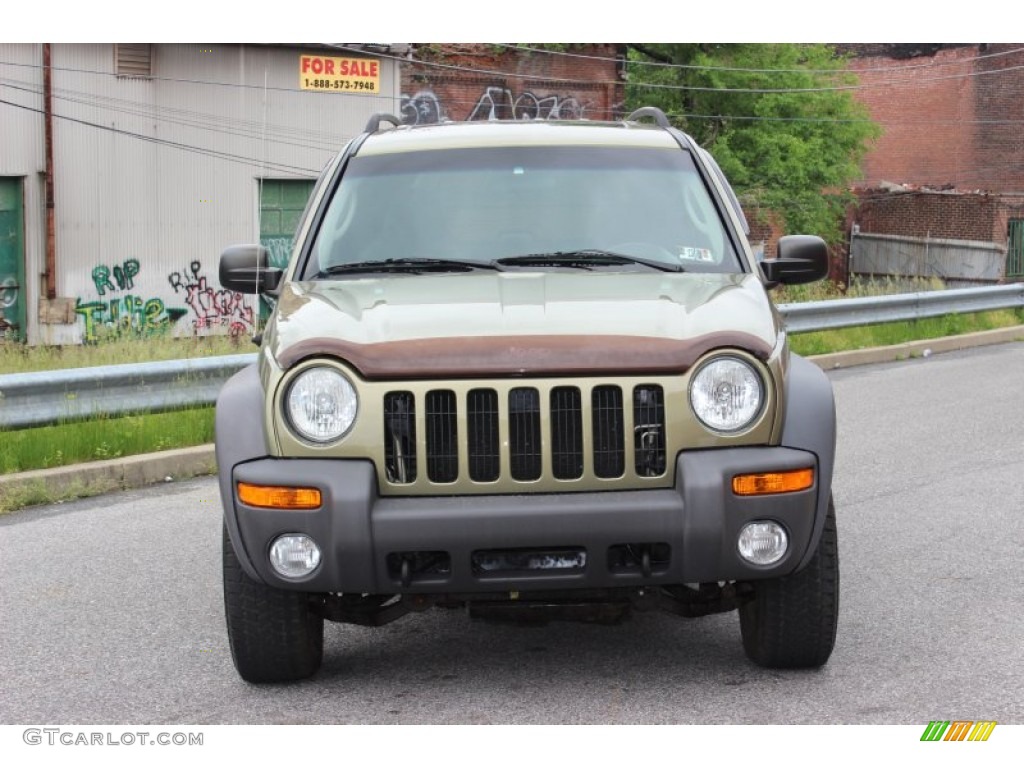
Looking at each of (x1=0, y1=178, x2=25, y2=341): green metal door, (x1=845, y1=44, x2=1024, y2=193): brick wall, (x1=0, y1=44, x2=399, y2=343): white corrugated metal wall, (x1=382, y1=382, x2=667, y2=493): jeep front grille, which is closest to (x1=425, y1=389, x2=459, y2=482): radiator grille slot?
(x1=382, y1=382, x2=667, y2=493): jeep front grille

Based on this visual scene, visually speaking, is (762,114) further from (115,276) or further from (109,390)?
(109,390)

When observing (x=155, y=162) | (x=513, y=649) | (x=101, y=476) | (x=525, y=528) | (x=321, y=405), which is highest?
(x=155, y=162)

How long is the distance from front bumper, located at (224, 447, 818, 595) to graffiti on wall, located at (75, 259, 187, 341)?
73.8ft

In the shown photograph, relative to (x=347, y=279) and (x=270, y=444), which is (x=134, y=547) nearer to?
(x=347, y=279)

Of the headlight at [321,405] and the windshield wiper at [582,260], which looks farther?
the windshield wiper at [582,260]

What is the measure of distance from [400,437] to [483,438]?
0.84ft

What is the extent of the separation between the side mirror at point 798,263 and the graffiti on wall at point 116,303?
70.8ft

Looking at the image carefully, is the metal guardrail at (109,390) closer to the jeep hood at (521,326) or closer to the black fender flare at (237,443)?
the jeep hood at (521,326)

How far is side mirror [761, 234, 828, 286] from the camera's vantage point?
6.05m

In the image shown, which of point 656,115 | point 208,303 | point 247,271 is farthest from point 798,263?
point 208,303

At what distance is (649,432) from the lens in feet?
15.6

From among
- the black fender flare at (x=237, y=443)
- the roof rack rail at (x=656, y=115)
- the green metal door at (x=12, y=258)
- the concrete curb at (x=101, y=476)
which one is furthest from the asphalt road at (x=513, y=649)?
the green metal door at (x=12, y=258)

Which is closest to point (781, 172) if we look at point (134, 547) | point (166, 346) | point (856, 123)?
point (856, 123)

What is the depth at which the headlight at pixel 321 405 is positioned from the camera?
477 cm
